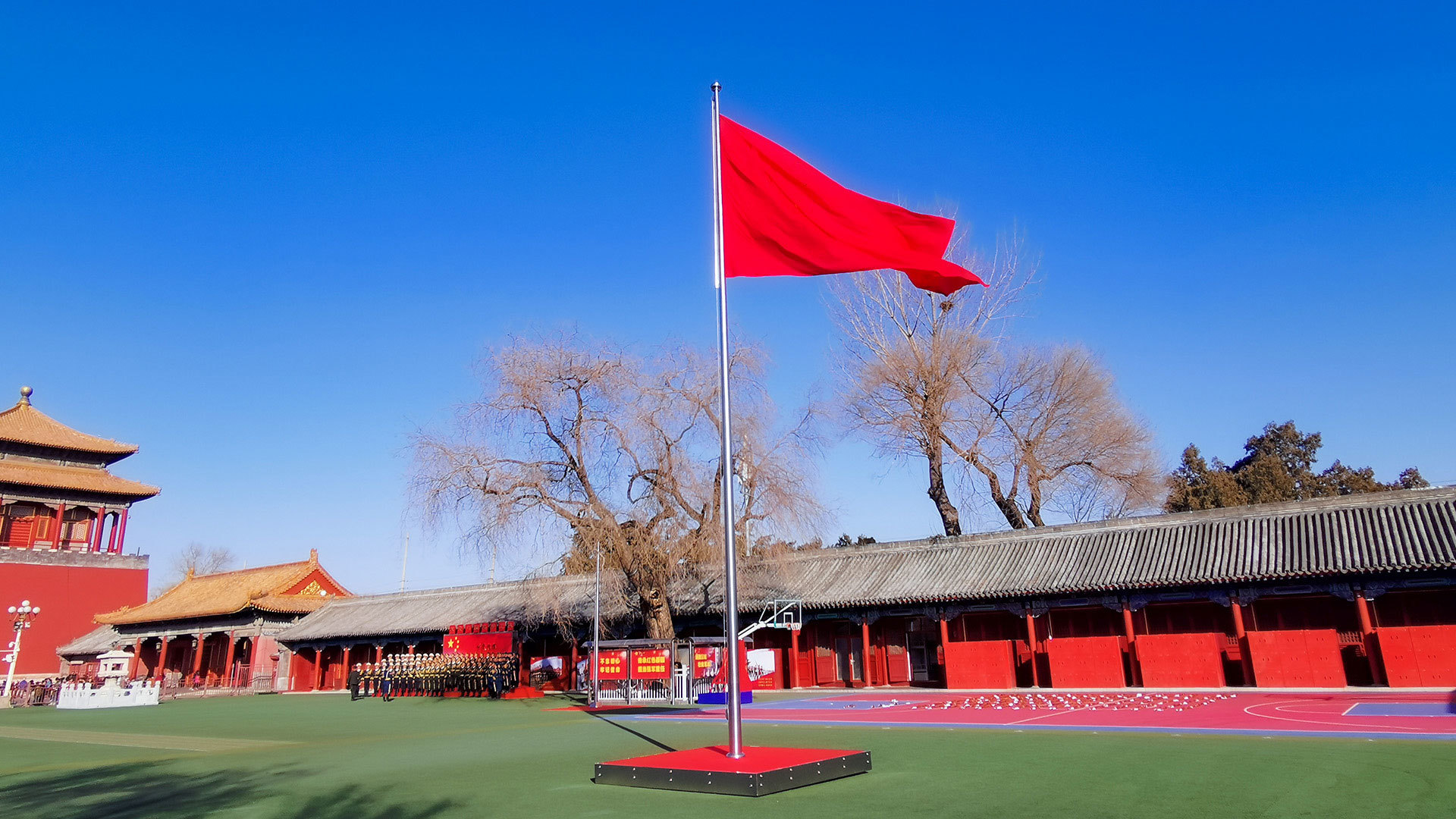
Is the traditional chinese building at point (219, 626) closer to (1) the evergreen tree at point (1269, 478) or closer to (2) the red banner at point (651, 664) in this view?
(2) the red banner at point (651, 664)

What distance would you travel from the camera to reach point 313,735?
14352mm

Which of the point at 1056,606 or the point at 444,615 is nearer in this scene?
the point at 1056,606

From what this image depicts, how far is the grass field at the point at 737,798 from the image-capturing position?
5.86 m

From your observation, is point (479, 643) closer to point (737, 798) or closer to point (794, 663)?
point (794, 663)

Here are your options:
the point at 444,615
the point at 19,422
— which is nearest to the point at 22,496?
the point at 19,422

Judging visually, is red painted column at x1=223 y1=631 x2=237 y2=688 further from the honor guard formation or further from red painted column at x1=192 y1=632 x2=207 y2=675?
the honor guard formation

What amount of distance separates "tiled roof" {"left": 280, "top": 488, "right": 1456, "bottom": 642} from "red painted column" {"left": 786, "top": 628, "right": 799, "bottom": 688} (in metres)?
1.17

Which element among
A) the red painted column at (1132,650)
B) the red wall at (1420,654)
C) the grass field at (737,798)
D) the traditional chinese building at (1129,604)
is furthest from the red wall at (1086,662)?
the grass field at (737,798)

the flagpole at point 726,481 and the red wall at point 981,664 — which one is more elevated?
the flagpole at point 726,481

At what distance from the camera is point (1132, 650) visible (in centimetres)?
2052

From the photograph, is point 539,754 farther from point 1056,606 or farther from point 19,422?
point 19,422

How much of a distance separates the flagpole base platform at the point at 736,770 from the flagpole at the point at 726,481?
0.91 feet

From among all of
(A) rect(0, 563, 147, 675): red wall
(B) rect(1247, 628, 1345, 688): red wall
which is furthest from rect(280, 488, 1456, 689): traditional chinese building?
(A) rect(0, 563, 147, 675): red wall

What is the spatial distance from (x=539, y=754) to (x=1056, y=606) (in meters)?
15.6
